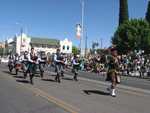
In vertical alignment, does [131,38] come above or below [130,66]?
above

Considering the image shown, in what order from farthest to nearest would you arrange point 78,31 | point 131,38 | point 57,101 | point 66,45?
point 66,45, point 131,38, point 78,31, point 57,101

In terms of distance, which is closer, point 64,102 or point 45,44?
point 64,102

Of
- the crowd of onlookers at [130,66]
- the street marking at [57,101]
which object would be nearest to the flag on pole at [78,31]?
the crowd of onlookers at [130,66]

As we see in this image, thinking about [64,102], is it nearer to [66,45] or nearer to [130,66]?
[130,66]

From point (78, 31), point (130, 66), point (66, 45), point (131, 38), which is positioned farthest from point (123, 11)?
point (66, 45)

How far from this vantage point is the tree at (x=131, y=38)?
67.9 m

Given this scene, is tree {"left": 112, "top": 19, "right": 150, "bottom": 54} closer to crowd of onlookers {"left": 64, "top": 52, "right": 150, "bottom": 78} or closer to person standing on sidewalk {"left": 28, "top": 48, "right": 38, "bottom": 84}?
crowd of onlookers {"left": 64, "top": 52, "right": 150, "bottom": 78}

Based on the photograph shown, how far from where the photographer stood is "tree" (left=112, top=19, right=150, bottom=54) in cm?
6794

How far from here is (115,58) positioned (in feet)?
55.1

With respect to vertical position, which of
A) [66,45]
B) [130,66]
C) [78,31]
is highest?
[66,45]

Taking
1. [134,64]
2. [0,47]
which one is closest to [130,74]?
[134,64]

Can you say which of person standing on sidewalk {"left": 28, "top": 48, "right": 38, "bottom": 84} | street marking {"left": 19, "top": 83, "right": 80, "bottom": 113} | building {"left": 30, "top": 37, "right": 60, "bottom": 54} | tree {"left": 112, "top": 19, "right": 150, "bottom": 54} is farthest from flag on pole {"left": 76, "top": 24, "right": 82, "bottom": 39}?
building {"left": 30, "top": 37, "right": 60, "bottom": 54}

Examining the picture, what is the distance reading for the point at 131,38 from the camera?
6838cm

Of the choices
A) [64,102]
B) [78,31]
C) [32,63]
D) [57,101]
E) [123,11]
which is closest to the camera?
[64,102]
